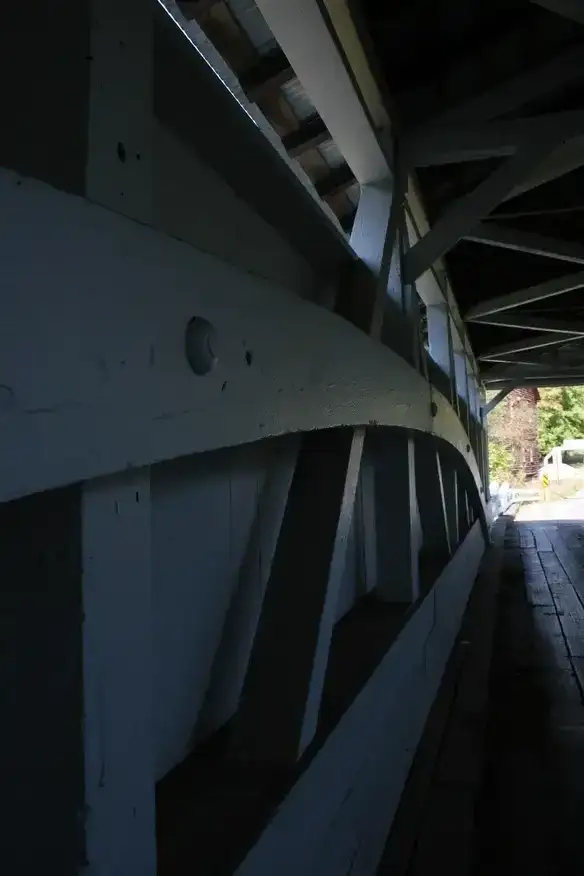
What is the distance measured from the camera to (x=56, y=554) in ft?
3.10

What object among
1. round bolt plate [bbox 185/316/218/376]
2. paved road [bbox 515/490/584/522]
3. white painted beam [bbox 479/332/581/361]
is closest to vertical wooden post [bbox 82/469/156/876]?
round bolt plate [bbox 185/316/218/376]

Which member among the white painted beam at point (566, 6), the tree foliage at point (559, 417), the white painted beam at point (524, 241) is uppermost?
the tree foliage at point (559, 417)

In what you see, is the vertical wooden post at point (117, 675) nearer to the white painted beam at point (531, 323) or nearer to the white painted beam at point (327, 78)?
the white painted beam at point (327, 78)


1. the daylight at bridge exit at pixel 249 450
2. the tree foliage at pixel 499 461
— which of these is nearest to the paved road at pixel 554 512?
the daylight at bridge exit at pixel 249 450

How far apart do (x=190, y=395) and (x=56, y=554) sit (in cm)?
29

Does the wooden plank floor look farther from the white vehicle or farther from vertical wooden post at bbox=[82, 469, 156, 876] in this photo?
the white vehicle

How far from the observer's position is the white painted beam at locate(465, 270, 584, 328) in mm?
7507

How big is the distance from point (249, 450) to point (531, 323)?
8.61 metres

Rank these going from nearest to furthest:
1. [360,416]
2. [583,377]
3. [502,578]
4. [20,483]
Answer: [20,483], [360,416], [502,578], [583,377]

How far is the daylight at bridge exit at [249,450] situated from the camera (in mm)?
933

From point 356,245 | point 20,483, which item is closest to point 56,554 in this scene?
point 20,483

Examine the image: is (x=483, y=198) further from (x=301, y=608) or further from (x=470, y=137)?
(x=301, y=608)

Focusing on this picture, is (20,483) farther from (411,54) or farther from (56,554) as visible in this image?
(411,54)

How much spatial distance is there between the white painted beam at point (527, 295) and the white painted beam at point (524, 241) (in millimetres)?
919
